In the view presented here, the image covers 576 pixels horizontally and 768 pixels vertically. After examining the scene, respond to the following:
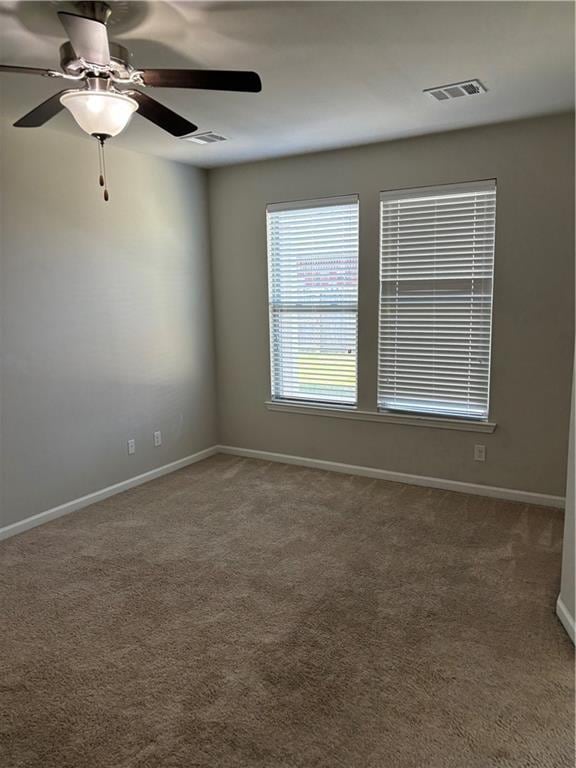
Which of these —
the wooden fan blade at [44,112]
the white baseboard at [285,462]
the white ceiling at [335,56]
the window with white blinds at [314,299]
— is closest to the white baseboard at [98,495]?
the white baseboard at [285,462]

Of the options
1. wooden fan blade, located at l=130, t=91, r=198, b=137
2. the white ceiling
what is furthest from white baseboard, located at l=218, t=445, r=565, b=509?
wooden fan blade, located at l=130, t=91, r=198, b=137

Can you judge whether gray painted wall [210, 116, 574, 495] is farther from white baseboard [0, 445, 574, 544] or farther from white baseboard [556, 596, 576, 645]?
white baseboard [556, 596, 576, 645]

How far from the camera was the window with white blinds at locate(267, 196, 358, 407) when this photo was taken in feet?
14.7

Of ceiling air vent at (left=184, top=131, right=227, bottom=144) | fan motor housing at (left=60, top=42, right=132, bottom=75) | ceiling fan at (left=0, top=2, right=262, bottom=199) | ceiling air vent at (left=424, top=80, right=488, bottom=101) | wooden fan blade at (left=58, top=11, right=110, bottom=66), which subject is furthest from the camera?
ceiling air vent at (left=184, top=131, right=227, bottom=144)

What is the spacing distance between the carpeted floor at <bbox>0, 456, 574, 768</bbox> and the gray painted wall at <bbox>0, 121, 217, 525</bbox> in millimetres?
511

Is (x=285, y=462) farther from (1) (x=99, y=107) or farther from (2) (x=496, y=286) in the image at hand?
(1) (x=99, y=107)

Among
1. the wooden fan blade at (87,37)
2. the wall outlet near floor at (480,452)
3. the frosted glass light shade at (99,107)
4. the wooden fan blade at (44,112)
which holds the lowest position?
the wall outlet near floor at (480,452)

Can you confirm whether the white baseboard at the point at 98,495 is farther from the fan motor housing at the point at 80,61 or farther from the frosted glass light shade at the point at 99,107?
the fan motor housing at the point at 80,61

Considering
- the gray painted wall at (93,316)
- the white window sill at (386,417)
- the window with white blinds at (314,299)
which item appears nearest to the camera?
the gray painted wall at (93,316)

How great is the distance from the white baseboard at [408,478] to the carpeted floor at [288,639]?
112 millimetres

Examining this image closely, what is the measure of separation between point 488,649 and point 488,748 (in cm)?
55

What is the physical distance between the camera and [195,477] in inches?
185

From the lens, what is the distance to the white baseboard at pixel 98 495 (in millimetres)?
3654

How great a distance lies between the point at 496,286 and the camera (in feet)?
12.8
